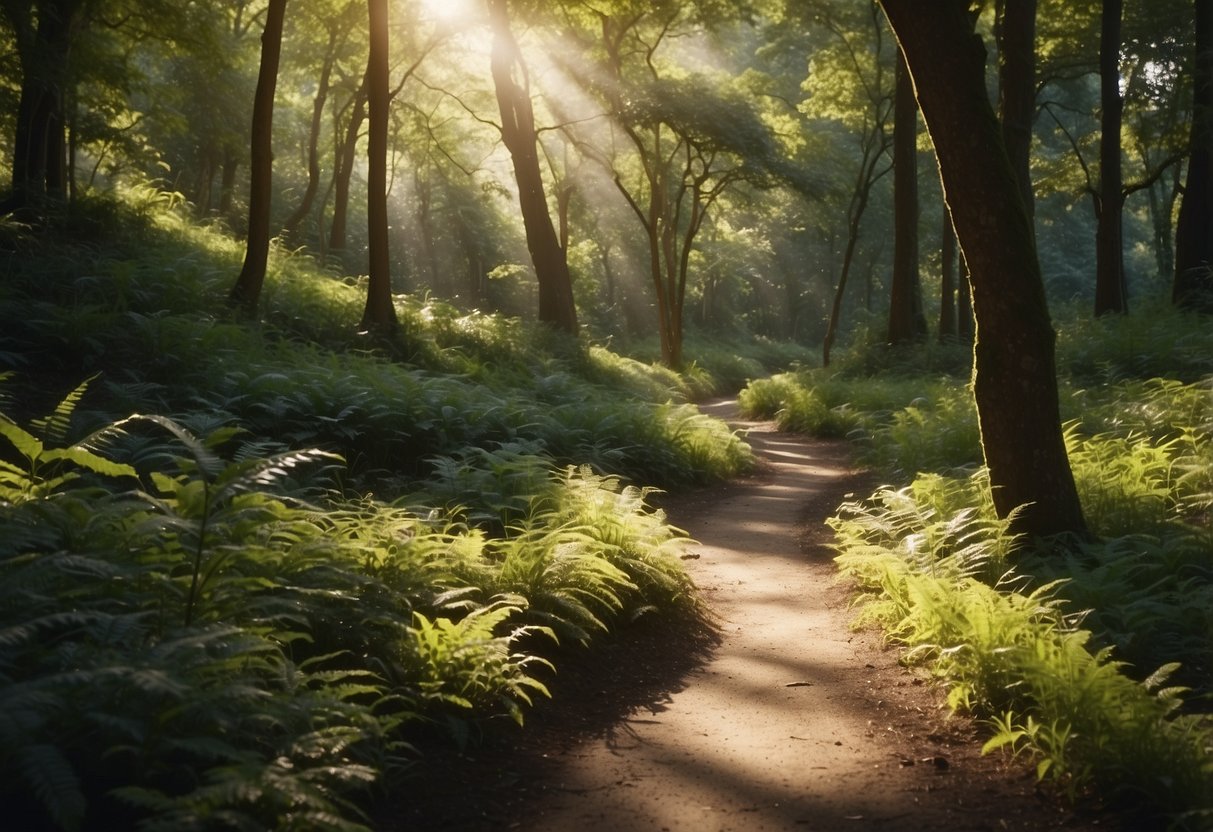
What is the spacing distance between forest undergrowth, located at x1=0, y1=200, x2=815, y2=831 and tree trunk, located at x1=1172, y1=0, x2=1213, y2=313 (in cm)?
1017

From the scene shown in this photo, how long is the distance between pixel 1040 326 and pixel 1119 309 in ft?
47.5

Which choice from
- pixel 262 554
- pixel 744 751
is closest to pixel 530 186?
pixel 262 554

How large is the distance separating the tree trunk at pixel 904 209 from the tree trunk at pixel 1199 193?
5.62 meters

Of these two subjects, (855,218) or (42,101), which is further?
(855,218)

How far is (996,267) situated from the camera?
6508mm

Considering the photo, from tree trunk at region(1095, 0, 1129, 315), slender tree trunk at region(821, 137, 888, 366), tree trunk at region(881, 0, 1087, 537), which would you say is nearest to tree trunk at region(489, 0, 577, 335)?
slender tree trunk at region(821, 137, 888, 366)

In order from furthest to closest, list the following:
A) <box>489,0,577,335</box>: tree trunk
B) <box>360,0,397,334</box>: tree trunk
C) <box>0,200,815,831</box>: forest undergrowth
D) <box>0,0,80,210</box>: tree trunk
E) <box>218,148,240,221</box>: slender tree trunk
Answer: <box>218,148,240,221</box>: slender tree trunk, <box>489,0,577,335</box>: tree trunk, <box>360,0,397,334</box>: tree trunk, <box>0,0,80,210</box>: tree trunk, <box>0,200,815,831</box>: forest undergrowth

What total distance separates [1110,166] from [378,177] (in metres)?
14.1

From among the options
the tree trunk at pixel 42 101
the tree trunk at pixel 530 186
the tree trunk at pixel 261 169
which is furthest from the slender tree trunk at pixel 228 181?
the tree trunk at pixel 261 169

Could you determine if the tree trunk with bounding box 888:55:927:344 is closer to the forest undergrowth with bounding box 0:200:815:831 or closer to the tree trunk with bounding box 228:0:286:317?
the forest undergrowth with bounding box 0:200:815:831

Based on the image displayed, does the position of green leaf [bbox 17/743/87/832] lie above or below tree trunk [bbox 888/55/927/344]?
below

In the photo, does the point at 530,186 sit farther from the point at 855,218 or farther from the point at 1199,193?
the point at 1199,193

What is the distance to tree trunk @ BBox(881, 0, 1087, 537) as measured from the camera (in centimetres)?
640

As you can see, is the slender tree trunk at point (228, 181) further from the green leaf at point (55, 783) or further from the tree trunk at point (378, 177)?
the green leaf at point (55, 783)
